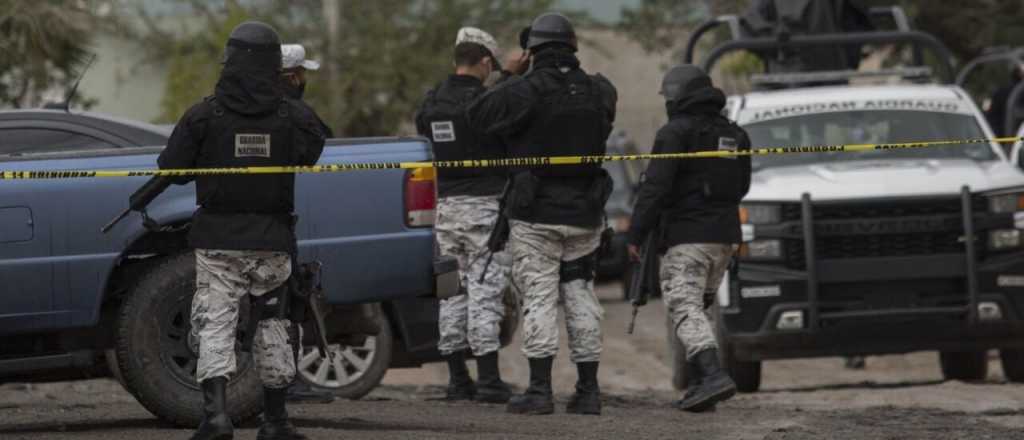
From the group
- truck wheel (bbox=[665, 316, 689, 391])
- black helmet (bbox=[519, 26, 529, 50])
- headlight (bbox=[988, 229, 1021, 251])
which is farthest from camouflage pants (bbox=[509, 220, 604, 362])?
headlight (bbox=[988, 229, 1021, 251])

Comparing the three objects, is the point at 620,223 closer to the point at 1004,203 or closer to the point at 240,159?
the point at 1004,203

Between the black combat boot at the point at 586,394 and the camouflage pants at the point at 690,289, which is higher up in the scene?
the camouflage pants at the point at 690,289

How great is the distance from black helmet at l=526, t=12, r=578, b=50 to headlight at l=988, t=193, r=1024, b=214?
3285 millimetres

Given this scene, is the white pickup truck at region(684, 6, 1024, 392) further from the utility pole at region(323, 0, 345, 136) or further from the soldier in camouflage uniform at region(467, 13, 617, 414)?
the utility pole at region(323, 0, 345, 136)

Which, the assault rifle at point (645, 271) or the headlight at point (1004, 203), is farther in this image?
the headlight at point (1004, 203)

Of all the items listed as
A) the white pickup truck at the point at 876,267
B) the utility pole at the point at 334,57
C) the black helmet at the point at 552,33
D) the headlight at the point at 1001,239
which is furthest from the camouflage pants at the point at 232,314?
the utility pole at the point at 334,57

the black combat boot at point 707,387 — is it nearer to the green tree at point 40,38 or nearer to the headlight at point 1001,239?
the headlight at point 1001,239

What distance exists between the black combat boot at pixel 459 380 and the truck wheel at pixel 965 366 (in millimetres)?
3779

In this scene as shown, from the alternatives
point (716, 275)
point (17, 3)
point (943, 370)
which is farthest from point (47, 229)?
point (17, 3)

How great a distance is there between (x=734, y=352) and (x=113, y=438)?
4.56 m

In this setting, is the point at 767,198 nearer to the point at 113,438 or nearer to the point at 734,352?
the point at 734,352

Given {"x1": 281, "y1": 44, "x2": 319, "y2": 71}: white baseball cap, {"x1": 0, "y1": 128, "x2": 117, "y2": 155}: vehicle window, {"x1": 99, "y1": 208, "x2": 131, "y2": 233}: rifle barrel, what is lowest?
{"x1": 99, "y1": 208, "x2": 131, "y2": 233}: rifle barrel

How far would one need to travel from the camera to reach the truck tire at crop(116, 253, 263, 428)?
9352mm

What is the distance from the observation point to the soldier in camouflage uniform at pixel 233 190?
8.53m
